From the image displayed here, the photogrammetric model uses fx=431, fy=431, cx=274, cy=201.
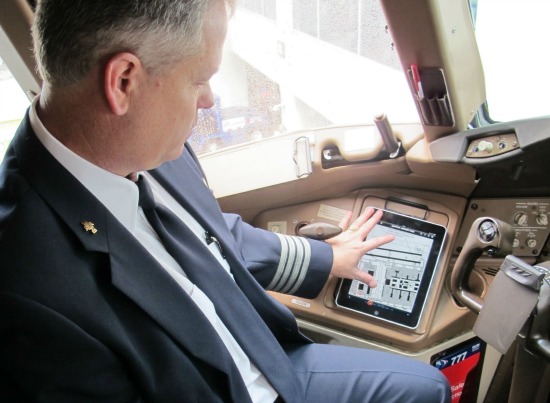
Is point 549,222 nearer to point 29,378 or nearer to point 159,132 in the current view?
point 159,132

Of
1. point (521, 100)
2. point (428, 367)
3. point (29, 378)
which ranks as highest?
point (29, 378)

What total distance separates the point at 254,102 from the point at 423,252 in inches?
38.6

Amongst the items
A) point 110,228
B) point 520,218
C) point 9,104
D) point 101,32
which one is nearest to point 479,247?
point 520,218

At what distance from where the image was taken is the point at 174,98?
888 millimetres

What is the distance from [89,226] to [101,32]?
369mm

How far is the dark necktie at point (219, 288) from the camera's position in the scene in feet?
3.37

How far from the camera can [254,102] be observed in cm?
197

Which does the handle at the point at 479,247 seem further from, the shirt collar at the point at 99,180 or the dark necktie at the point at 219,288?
the shirt collar at the point at 99,180

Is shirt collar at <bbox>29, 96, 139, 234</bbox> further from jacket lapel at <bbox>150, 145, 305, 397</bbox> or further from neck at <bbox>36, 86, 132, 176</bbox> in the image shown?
jacket lapel at <bbox>150, 145, 305, 397</bbox>

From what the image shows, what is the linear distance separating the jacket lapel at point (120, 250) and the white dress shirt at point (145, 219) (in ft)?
0.07

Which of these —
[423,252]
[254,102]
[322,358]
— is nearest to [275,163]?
[254,102]

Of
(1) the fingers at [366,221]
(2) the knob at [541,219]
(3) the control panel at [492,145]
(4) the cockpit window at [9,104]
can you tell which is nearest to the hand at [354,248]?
(1) the fingers at [366,221]

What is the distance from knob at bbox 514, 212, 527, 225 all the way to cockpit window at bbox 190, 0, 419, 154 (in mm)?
546

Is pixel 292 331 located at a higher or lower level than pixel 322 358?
higher
